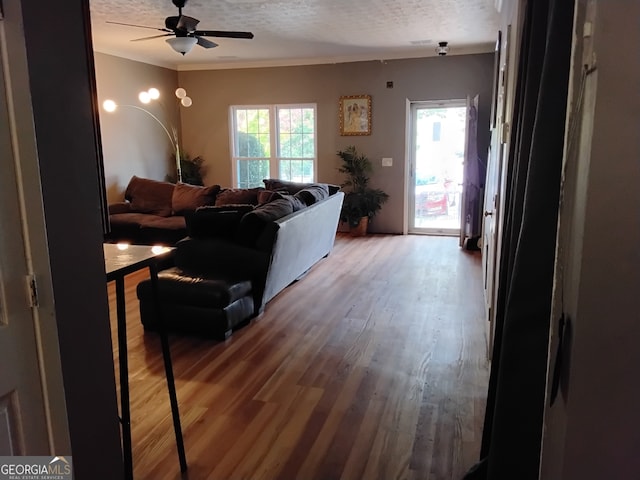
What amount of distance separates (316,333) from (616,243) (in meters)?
2.86

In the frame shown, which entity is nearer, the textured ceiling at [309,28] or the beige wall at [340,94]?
the textured ceiling at [309,28]

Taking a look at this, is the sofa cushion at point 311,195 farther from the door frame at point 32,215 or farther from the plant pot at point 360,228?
the door frame at point 32,215

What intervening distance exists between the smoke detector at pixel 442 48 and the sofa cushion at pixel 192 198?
11.4 feet

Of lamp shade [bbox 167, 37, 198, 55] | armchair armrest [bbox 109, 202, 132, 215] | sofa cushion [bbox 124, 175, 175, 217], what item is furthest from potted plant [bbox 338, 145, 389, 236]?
lamp shade [bbox 167, 37, 198, 55]

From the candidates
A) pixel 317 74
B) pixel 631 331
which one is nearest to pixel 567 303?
pixel 631 331

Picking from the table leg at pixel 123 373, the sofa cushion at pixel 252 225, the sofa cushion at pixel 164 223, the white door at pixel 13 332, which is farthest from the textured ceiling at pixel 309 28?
the white door at pixel 13 332

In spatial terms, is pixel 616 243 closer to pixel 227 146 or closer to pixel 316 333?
pixel 316 333

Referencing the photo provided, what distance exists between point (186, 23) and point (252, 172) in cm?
424

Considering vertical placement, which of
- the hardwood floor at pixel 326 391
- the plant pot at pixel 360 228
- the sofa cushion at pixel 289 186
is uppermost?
the sofa cushion at pixel 289 186

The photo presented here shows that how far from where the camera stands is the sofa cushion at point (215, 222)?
3.87 meters

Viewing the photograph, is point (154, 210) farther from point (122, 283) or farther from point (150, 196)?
point (122, 283)

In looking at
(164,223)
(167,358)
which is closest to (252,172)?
(164,223)

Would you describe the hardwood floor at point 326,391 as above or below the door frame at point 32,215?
below

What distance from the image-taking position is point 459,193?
295 inches
